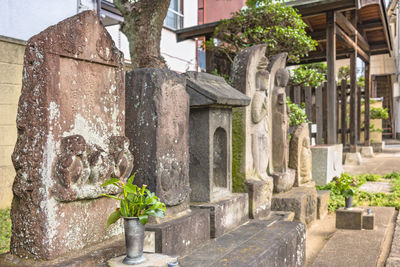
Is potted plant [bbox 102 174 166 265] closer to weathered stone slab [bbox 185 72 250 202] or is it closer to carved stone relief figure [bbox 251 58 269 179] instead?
weathered stone slab [bbox 185 72 250 202]

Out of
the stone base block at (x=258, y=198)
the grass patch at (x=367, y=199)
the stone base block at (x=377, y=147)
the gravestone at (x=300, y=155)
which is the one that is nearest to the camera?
the stone base block at (x=258, y=198)

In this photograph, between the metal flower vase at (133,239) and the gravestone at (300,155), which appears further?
the gravestone at (300,155)

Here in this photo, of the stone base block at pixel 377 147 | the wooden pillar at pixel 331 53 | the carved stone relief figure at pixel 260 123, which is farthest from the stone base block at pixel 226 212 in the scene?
the stone base block at pixel 377 147

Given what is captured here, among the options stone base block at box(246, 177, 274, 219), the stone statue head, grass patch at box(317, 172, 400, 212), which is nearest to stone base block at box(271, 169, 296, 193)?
stone base block at box(246, 177, 274, 219)

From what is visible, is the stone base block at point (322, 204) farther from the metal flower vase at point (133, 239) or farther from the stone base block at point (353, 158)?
the stone base block at point (353, 158)

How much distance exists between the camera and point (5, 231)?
15.3 ft

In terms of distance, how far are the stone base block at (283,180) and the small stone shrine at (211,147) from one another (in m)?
1.34

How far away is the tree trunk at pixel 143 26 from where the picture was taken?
5.02 m

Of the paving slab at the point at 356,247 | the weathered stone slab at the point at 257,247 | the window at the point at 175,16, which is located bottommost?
the paving slab at the point at 356,247

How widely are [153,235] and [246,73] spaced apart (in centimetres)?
232

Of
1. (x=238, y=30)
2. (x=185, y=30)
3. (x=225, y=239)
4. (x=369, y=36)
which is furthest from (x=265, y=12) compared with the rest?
(x=369, y=36)

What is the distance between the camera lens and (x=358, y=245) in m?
4.41

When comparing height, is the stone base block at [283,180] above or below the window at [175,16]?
below

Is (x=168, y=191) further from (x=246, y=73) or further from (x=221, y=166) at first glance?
(x=246, y=73)
